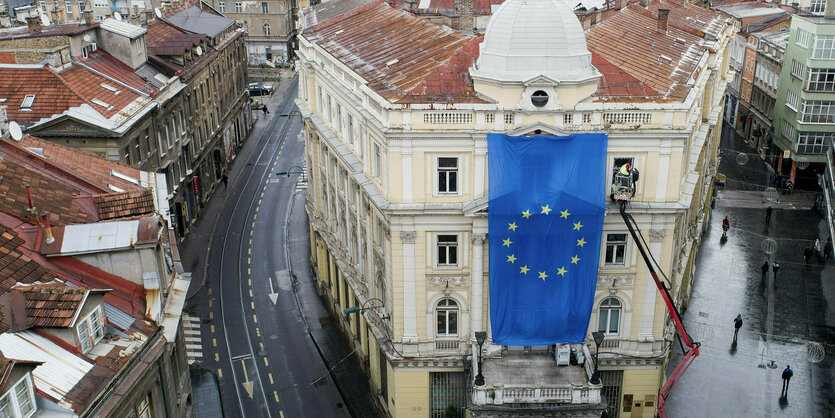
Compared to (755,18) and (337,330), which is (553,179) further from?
(755,18)

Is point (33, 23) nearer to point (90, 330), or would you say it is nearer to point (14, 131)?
point (14, 131)

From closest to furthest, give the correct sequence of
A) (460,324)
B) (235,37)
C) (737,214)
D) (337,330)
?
1. (460,324)
2. (337,330)
3. (737,214)
4. (235,37)

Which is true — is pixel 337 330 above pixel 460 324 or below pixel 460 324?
below

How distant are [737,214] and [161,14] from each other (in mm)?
84074

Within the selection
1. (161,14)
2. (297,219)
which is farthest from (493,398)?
(161,14)

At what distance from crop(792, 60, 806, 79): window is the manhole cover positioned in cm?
4781

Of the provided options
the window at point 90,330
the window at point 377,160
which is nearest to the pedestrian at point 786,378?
the window at point 377,160

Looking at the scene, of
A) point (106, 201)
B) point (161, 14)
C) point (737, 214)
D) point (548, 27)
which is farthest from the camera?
point (161, 14)

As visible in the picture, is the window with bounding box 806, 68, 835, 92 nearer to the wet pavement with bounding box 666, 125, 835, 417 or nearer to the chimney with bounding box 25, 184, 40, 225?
the wet pavement with bounding box 666, 125, 835, 417

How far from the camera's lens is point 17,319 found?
3597 cm

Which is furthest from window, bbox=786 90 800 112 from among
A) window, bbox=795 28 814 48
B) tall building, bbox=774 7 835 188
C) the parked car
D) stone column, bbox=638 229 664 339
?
the parked car

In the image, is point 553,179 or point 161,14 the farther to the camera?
point 161,14

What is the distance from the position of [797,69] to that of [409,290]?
77091 millimetres

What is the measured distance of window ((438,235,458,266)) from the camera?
57875mm
